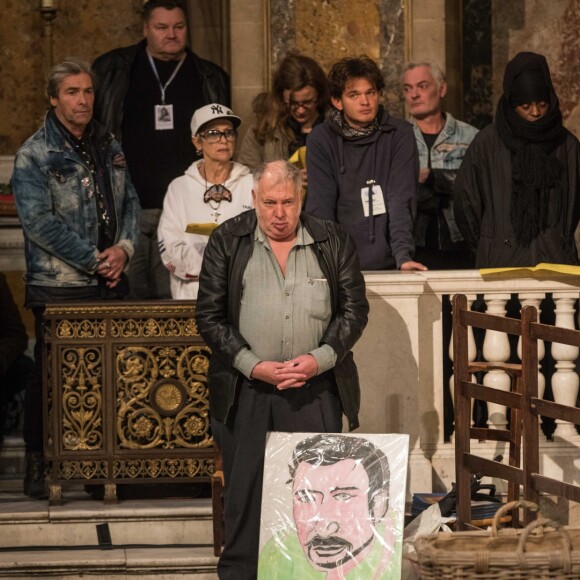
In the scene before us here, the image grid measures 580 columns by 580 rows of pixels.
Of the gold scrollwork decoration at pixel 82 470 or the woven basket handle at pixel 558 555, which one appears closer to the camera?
the woven basket handle at pixel 558 555

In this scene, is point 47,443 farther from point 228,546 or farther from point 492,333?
point 492,333

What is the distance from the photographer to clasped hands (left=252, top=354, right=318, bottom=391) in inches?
279

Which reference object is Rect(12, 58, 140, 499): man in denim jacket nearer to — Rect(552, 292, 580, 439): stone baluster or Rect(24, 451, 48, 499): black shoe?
Rect(24, 451, 48, 499): black shoe

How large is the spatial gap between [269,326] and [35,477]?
6.62 feet

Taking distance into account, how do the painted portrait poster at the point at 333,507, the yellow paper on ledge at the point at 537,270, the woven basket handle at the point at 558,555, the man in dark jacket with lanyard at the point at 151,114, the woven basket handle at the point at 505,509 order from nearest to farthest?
the woven basket handle at the point at 558,555, the woven basket handle at the point at 505,509, the painted portrait poster at the point at 333,507, the yellow paper on ledge at the point at 537,270, the man in dark jacket with lanyard at the point at 151,114

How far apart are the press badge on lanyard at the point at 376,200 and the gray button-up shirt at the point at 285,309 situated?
1.44 metres

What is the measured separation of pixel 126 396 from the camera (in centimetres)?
853

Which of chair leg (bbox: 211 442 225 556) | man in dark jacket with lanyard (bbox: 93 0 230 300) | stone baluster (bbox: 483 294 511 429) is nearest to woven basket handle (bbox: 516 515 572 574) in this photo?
chair leg (bbox: 211 442 225 556)

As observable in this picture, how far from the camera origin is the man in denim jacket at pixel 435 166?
939 centimetres

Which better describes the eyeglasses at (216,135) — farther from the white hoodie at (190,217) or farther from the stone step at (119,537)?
the stone step at (119,537)

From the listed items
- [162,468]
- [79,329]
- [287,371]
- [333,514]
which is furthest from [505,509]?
[79,329]

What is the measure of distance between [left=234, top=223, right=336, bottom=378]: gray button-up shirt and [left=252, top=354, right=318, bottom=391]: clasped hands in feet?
0.16

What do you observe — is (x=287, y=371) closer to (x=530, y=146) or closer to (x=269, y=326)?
(x=269, y=326)

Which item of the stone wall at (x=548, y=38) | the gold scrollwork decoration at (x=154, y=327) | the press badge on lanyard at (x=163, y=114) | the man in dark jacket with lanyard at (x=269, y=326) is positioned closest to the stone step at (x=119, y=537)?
the man in dark jacket with lanyard at (x=269, y=326)
